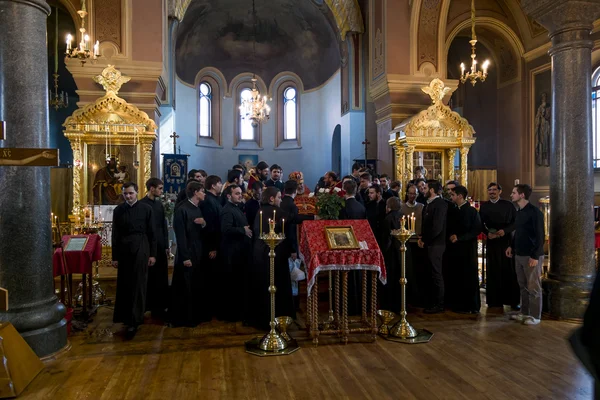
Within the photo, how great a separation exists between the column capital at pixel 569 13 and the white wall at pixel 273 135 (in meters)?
12.4

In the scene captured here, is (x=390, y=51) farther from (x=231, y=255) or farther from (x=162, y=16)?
(x=231, y=255)

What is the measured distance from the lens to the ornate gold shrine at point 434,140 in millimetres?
11062

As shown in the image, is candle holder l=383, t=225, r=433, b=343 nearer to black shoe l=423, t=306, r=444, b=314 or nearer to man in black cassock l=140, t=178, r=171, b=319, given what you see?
black shoe l=423, t=306, r=444, b=314

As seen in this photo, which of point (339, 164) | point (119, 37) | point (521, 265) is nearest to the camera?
point (521, 265)

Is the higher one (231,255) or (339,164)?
(339,164)

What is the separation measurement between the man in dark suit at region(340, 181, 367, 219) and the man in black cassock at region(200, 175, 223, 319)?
1625mm

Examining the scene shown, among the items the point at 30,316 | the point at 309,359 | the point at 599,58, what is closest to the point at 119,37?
the point at 30,316

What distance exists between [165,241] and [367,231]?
8.92 ft

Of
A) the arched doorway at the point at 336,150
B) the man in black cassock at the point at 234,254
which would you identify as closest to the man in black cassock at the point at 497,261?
the man in black cassock at the point at 234,254

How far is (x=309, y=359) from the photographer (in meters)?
4.66

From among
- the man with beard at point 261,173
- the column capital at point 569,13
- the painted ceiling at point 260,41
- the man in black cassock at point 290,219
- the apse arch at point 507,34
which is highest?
the painted ceiling at point 260,41

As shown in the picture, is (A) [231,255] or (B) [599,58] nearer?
(A) [231,255]

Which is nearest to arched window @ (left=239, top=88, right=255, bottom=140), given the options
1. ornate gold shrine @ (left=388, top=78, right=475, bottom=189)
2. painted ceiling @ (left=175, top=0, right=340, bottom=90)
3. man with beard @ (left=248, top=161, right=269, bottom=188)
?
painted ceiling @ (left=175, top=0, right=340, bottom=90)

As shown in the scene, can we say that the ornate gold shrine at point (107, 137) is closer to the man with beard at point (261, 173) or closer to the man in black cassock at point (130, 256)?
the man with beard at point (261, 173)
